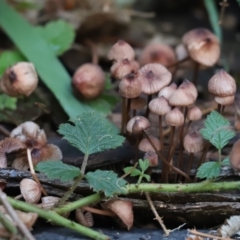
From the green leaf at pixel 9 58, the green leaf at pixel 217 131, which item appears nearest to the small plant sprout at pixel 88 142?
the green leaf at pixel 217 131

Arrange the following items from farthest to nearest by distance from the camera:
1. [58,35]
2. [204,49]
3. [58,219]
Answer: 1. [58,35]
2. [204,49]
3. [58,219]

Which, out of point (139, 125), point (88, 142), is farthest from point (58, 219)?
point (139, 125)

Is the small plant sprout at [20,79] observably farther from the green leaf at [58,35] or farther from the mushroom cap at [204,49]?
the mushroom cap at [204,49]

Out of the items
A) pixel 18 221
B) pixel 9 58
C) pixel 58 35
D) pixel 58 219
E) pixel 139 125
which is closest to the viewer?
pixel 18 221

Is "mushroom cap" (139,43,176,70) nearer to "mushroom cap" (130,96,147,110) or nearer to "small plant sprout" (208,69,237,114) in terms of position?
"mushroom cap" (130,96,147,110)

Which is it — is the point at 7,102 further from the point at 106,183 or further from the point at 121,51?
the point at 106,183

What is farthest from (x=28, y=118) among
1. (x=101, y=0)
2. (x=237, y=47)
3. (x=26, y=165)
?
(x=237, y=47)
